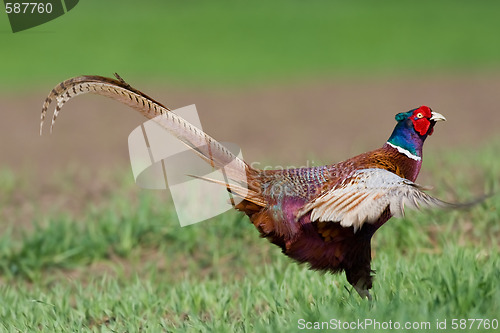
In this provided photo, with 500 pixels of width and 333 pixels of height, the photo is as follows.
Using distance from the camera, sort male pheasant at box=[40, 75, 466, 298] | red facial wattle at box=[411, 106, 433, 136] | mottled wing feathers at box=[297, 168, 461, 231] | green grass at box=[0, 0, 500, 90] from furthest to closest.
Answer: green grass at box=[0, 0, 500, 90], red facial wattle at box=[411, 106, 433, 136], male pheasant at box=[40, 75, 466, 298], mottled wing feathers at box=[297, 168, 461, 231]

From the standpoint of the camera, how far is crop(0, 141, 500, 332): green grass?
3.31 metres

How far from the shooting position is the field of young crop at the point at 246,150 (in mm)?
3711

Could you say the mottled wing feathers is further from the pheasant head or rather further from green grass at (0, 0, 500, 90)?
green grass at (0, 0, 500, 90)

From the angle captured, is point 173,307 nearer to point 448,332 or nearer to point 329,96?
point 448,332

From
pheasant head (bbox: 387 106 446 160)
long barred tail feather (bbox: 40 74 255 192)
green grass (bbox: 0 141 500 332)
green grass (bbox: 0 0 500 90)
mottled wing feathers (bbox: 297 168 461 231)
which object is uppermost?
green grass (bbox: 0 0 500 90)

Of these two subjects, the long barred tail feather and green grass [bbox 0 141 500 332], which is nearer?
the long barred tail feather

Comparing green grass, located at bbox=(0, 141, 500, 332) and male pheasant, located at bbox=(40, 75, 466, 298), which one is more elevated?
male pheasant, located at bbox=(40, 75, 466, 298)

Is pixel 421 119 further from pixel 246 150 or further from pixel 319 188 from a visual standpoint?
pixel 246 150

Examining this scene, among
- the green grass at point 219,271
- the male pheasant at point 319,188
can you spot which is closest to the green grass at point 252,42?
the green grass at point 219,271

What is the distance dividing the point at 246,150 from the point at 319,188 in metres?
5.24

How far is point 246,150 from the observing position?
8562 mm

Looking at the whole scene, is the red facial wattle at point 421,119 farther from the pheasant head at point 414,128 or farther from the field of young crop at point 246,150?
the field of young crop at point 246,150

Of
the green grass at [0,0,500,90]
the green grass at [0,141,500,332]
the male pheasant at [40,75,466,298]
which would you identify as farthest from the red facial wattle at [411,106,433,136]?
the green grass at [0,0,500,90]

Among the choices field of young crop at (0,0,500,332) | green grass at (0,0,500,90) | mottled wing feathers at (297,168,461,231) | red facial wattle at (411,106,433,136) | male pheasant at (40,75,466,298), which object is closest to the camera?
mottled wing feathers at (297,168,461,231)
